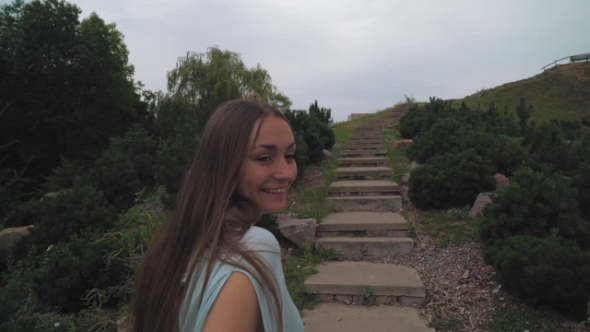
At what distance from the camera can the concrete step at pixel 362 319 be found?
3062 millimetres

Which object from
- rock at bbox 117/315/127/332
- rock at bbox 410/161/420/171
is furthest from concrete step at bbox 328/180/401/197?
rock at bbox 117/315/127/332

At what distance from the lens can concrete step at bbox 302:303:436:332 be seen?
3.06 meters

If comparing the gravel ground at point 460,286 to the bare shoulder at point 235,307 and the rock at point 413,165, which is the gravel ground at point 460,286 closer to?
the rock at point 413,165

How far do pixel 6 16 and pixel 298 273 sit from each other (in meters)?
26.0

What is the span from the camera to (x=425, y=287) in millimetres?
3623

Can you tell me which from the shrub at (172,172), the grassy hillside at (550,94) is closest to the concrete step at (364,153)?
the shrub at (172,172)

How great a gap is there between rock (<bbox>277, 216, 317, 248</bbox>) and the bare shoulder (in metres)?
3.89

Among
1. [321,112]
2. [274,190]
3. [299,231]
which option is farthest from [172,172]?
[321,112]

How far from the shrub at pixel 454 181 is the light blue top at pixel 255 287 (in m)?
4.61

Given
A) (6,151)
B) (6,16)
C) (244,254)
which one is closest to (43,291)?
(244,254)

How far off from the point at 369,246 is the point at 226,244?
3930 mm

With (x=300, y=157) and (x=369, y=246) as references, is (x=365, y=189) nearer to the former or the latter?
(x=300, y=157)

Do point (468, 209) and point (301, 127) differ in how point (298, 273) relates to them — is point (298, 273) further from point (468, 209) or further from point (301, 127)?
point (301, 127)

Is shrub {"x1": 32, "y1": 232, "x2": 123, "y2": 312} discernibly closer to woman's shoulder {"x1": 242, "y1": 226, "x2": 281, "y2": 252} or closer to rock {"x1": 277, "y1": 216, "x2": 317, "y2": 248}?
rock {"x1": 277, "y1": 216, "x2": 317, "y2": 248}
